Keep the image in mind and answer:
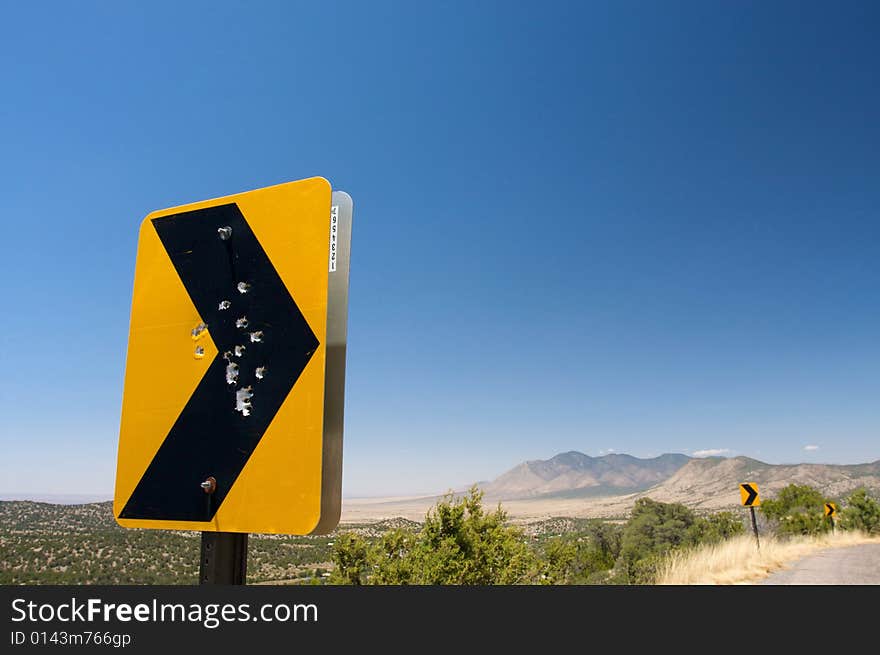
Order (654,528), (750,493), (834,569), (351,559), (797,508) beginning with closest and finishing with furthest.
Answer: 1. (834,569)
2. (750,493)
3. (351,559)
4. (797,508)
5. (654,528)

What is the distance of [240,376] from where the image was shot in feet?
3.82

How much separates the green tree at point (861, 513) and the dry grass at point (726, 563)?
53.9 ft

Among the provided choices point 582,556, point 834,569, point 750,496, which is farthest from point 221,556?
point 582,556

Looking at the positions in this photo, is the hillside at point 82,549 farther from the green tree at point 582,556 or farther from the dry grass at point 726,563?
the green tree at point 582,556

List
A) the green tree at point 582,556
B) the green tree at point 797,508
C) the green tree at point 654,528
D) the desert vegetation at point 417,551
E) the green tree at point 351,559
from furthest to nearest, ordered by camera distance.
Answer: the green tree at point 654,528 < the green tree at point 797,508 < the green tree at point 582,556 < the green tree at point 351,559 < the desert vegetation at point 417,551

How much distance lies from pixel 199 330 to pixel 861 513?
34137 millimetres

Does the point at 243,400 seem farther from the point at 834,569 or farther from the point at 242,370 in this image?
the point at 834,569

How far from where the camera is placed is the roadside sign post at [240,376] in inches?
42.6

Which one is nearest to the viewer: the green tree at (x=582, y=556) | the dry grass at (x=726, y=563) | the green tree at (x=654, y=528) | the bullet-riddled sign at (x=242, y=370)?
the bullet-riddled sign at (x=242, y=370)

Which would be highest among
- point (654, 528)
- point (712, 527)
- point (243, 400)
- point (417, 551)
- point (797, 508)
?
point (243, 400)

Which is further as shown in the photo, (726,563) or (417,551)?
(417,551)

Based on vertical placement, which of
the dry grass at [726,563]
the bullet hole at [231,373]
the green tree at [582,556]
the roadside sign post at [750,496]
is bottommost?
the green tree at [582,556]

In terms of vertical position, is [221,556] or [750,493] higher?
[221,556]

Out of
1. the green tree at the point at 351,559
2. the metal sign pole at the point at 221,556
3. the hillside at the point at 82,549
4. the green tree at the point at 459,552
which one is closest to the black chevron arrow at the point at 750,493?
the green tree at the point at 459,552
